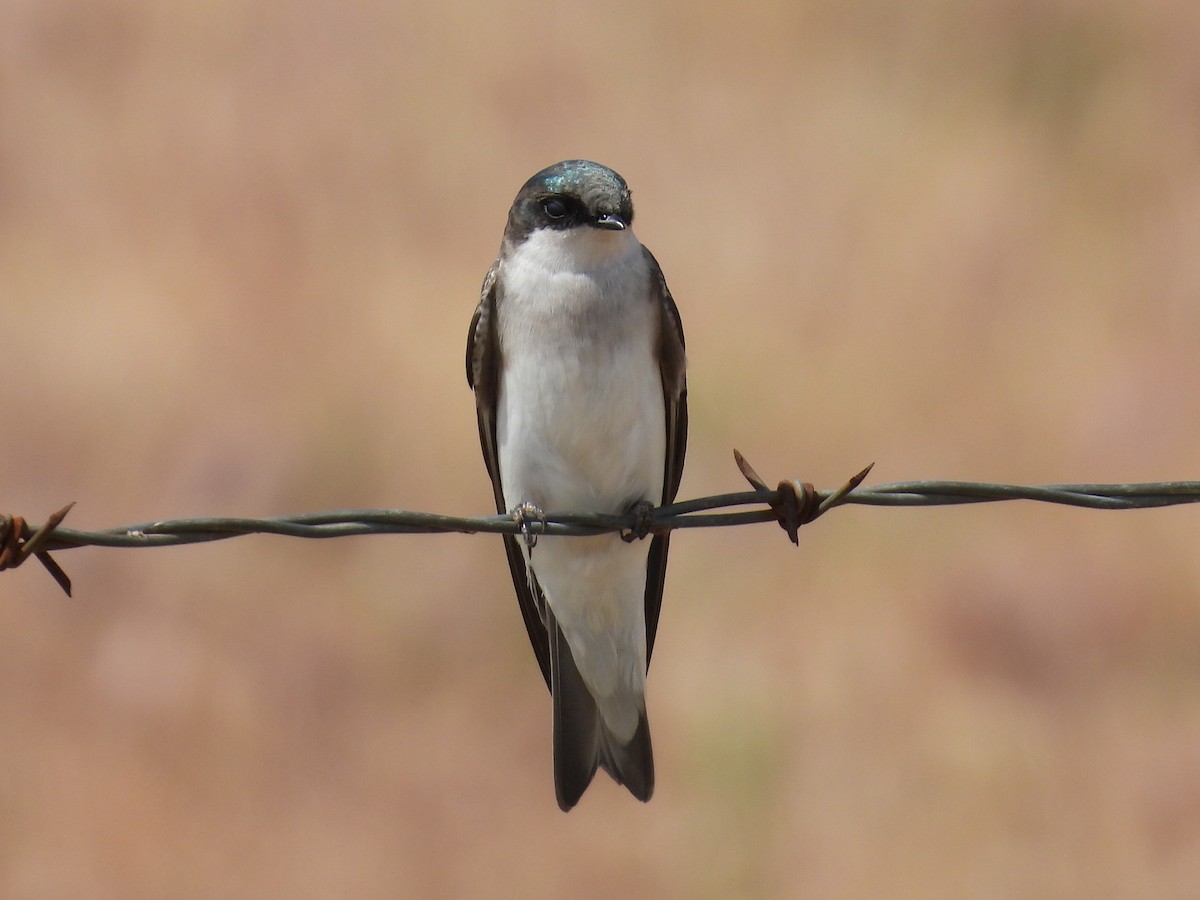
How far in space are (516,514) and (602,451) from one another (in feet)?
1.02

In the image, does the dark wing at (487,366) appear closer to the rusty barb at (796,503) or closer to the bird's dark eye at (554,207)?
the bird's dark eye at (554,207)

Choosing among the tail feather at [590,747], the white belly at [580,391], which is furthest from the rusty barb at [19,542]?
the tail feather at [590,747]

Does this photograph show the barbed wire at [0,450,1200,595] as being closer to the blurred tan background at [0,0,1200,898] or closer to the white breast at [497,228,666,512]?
the white breast at [497,228,666,512]

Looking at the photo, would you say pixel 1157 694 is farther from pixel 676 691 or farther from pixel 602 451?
pixel 602 451

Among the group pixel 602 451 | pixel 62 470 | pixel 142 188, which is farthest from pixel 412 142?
pixel 602 451

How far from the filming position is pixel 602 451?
484 centimetres

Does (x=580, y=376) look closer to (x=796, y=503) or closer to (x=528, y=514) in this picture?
(x=528, y=514)

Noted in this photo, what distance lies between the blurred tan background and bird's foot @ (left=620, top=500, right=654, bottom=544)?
369 cm

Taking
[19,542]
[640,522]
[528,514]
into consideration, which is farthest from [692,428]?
[19,542]

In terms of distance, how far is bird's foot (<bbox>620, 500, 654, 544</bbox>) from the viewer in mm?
4477

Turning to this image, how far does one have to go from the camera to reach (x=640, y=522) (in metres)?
4.42

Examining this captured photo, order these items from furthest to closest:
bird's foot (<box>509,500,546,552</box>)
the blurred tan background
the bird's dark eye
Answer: the blurred tan background, the bird's dark eye, bird's foot (<box>509,500,546,552</box>)

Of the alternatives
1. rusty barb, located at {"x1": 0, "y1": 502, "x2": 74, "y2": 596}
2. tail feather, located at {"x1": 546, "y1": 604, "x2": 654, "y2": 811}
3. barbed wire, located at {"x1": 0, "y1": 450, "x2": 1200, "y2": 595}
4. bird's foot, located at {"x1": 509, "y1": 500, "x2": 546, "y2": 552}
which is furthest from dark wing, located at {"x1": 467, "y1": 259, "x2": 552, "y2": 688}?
rusty barb, located at {"x1": 0, "y1": 502, "x2": 74, "y2": 596}

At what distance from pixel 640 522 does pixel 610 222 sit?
1015 mm
